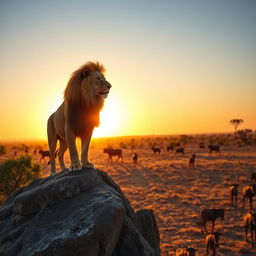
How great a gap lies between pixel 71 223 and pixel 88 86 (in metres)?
2.54

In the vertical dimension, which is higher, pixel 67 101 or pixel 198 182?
pixel 67 101

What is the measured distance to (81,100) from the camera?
205 inches

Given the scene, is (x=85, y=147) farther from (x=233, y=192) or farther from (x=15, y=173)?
(x=233, y=192)

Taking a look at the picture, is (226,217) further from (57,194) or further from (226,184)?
(57,194)

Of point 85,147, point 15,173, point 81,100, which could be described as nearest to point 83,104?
point 81,100

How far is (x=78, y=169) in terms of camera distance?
17.3 feet

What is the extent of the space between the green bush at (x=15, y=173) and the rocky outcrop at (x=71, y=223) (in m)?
9.41

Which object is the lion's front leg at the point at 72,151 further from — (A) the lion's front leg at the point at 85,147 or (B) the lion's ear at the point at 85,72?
(B) the lion's ear at the point at 85,72

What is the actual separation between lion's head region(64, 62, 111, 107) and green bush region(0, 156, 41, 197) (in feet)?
34.0

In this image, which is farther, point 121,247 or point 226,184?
point 226,184

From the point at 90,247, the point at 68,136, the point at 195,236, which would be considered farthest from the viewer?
the point at 195,236

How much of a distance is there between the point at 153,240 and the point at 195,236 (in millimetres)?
6312

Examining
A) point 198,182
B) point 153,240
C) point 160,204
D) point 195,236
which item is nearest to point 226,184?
point 198,182

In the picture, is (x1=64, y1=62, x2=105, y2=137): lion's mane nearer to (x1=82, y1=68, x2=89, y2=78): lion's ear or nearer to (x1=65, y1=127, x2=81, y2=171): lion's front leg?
(x1=82, y1=68, x2=89, y2=78): lion's ear
